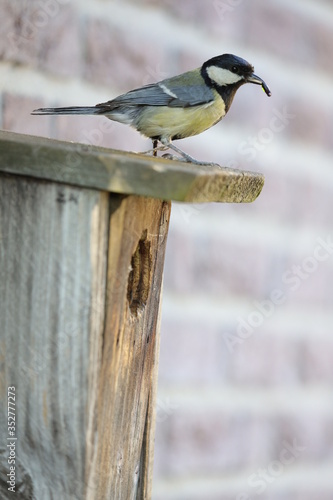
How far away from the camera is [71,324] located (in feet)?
2.48

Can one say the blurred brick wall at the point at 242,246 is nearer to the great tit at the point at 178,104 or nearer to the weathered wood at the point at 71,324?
the great tit at the point at 178,104

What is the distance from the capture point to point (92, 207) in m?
0.72

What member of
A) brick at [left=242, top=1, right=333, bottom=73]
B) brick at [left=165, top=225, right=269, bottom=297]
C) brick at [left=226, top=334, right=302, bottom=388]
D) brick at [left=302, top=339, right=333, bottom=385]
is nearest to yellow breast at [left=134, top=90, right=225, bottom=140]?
brick at [left=165, top=225, right=269, bottom=297]

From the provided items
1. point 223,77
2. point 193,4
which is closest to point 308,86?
point 193,4

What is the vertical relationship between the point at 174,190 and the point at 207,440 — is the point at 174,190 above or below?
above

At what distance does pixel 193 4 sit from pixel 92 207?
837 mm

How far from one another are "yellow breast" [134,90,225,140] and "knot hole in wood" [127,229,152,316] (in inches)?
15.0

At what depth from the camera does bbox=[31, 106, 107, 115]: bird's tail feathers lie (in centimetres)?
103

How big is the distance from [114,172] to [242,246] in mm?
902

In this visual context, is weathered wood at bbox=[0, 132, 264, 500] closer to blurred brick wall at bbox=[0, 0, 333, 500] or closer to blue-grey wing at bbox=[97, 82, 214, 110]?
blue-grey wing at bbox=[97, 82, 214, 110]

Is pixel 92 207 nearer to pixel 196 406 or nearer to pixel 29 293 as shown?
pixel 29 293

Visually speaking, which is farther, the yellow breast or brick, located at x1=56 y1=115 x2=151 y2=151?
brick, located at x1=56 y1=115 x2=151 y2=151

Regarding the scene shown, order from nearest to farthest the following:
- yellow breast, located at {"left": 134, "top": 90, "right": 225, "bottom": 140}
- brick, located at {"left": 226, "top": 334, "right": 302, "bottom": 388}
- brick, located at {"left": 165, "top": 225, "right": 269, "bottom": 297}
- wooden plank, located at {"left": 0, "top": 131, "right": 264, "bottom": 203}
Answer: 1. wooden plank, located at {"left": 0, "top": 131, "right": 264, "bottom": 203}
2. yellow breast, located at {"left": 134, "top": 90, "right": 225, "bottom": 140}
3. brick, located at {"left": 165, "top": 225, "right": 269, "bottom": 297}
4. brick, located at {"left": 226, "top": 334, "right": 302, "bottom": 388}

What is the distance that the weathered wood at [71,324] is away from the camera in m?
0.74
